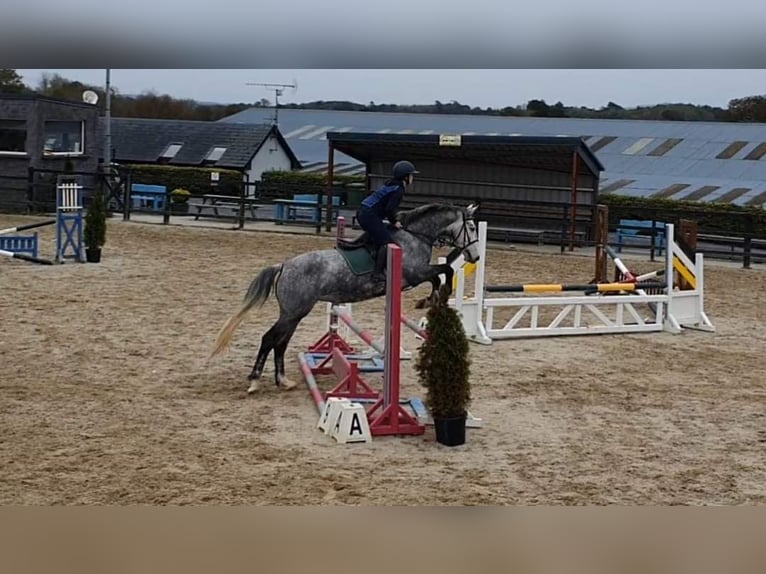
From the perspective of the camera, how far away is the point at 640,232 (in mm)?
16078

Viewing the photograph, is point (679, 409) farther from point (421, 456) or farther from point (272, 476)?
point (272, 476)

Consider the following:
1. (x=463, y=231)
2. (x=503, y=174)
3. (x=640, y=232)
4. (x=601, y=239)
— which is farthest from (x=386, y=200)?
(x=503, y=174)

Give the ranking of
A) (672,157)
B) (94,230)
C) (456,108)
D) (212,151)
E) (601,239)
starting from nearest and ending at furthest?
(456,108) < (601,239) < (94,230) < (672,157) < (212,151)

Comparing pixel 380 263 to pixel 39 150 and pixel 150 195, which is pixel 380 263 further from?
pixel 150 195

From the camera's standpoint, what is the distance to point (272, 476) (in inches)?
169

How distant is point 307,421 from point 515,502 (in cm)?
179

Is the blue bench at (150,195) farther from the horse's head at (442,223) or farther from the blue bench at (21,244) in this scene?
the horse's head at (442,223)

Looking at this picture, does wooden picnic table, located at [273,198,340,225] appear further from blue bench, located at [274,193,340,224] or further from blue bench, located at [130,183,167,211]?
blue bench, located at [130,183,167,211]

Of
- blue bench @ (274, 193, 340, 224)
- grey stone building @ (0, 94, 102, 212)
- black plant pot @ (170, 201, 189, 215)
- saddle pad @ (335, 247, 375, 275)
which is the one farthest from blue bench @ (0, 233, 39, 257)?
black plant pot @ (170, 201, 189, 215)

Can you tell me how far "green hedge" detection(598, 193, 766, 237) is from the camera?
15664mm

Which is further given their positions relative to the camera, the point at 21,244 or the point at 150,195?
the point at 150,195

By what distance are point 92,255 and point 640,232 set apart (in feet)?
30.1

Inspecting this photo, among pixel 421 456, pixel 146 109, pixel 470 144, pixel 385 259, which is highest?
pixel 470 144
